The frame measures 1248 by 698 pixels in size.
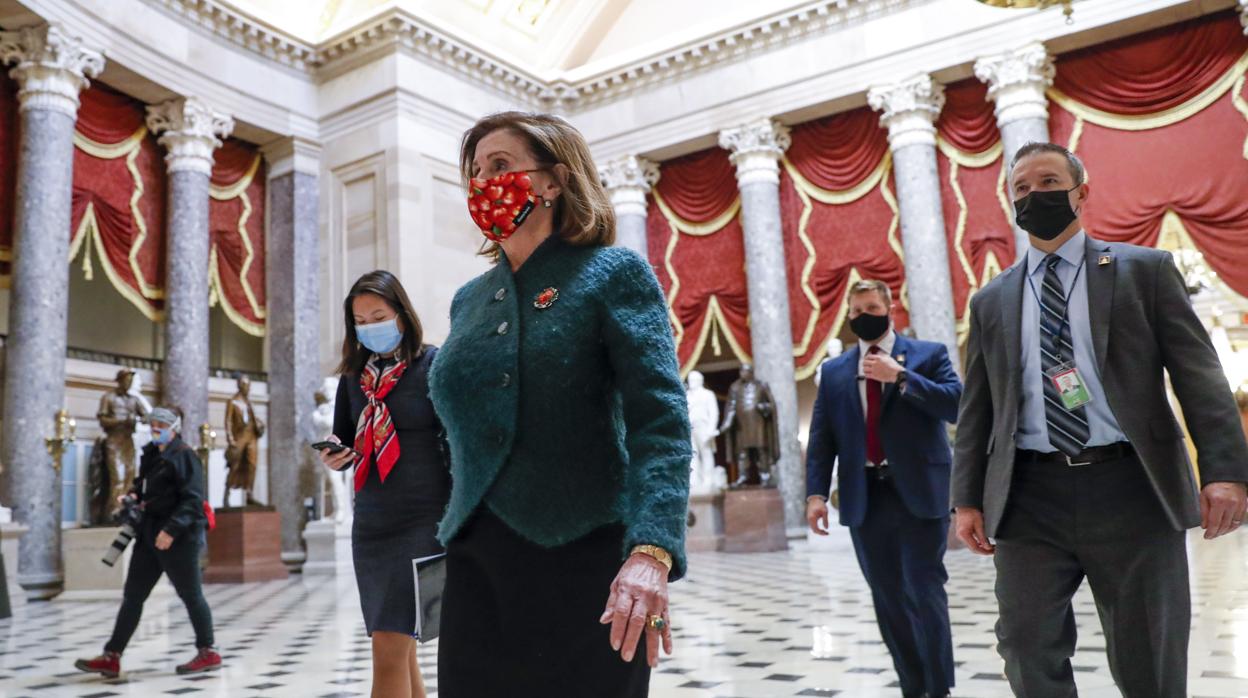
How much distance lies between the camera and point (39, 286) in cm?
1244

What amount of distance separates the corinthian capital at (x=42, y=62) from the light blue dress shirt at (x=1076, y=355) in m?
13.3

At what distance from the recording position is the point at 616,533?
1604 mm

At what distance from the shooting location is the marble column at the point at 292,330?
15836 millimetres

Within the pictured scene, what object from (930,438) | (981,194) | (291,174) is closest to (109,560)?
(930,438)

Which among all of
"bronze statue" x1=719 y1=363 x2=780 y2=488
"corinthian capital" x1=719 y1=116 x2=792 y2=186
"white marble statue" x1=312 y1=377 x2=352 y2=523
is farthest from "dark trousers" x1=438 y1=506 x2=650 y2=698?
"corinthian capital" x1=719 y1=116 x2=792 y2=186

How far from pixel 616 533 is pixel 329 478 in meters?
13.6

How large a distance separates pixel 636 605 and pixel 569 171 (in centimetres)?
77

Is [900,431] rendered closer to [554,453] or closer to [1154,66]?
[554,453]

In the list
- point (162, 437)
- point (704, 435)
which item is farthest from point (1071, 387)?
point (704, 435)

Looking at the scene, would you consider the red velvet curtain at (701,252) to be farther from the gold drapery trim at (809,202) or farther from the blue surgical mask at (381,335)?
the blue surgical mask at (381,335)

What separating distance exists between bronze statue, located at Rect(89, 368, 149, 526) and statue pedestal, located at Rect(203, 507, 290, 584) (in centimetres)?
126

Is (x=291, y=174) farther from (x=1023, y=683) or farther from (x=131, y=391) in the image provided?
(x=1023, y=683)

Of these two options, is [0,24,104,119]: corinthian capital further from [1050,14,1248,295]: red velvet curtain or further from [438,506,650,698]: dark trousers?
[1050,14,1248,295]: red velvet curtain

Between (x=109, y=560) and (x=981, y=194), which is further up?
(x=981, y=194)
